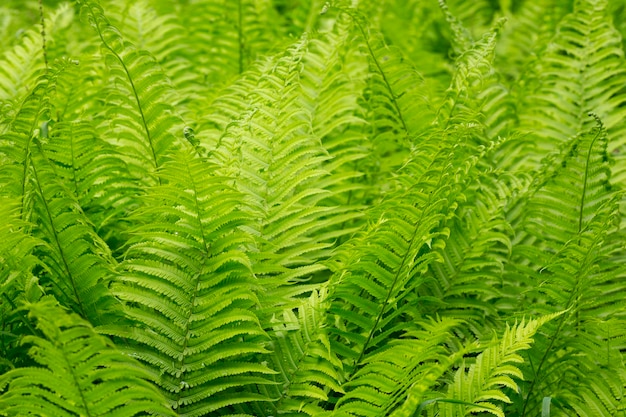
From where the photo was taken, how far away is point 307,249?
2.25m

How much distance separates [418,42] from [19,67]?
6.12ft

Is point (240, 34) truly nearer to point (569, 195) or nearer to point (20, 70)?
point (20, 70)

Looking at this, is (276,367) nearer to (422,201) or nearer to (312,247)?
(312,247)

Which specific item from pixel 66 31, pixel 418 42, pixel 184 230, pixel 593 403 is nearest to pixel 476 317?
pixel 593 403

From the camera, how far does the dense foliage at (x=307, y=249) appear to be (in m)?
1.87

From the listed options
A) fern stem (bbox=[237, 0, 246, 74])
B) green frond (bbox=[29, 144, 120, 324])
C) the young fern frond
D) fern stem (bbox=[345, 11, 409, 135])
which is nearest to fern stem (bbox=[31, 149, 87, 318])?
green frond (bbox=[29, 144, 120, 324])

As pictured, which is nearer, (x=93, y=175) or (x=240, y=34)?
(x=93, y=175)

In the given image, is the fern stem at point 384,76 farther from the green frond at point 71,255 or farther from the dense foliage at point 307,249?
the green frond at point 71,255

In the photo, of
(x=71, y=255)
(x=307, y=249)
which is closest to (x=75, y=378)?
(x=71, y=255)

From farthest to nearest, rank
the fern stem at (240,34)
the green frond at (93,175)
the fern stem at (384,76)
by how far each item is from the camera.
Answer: the fern stem at (240,34) → the fern stem at (384,76) → the green frond at (93,175)

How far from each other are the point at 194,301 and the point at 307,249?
0.45 m

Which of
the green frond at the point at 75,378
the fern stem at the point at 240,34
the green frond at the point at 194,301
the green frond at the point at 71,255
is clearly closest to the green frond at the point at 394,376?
the green frond at the point at 194,301

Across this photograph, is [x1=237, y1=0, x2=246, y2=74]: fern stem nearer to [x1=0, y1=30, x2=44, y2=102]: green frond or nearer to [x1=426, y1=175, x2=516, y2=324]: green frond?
[x1=0, y1=30, x2=44, y2=102]: green frond

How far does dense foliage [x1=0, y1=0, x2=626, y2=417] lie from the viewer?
1869 millimetres
